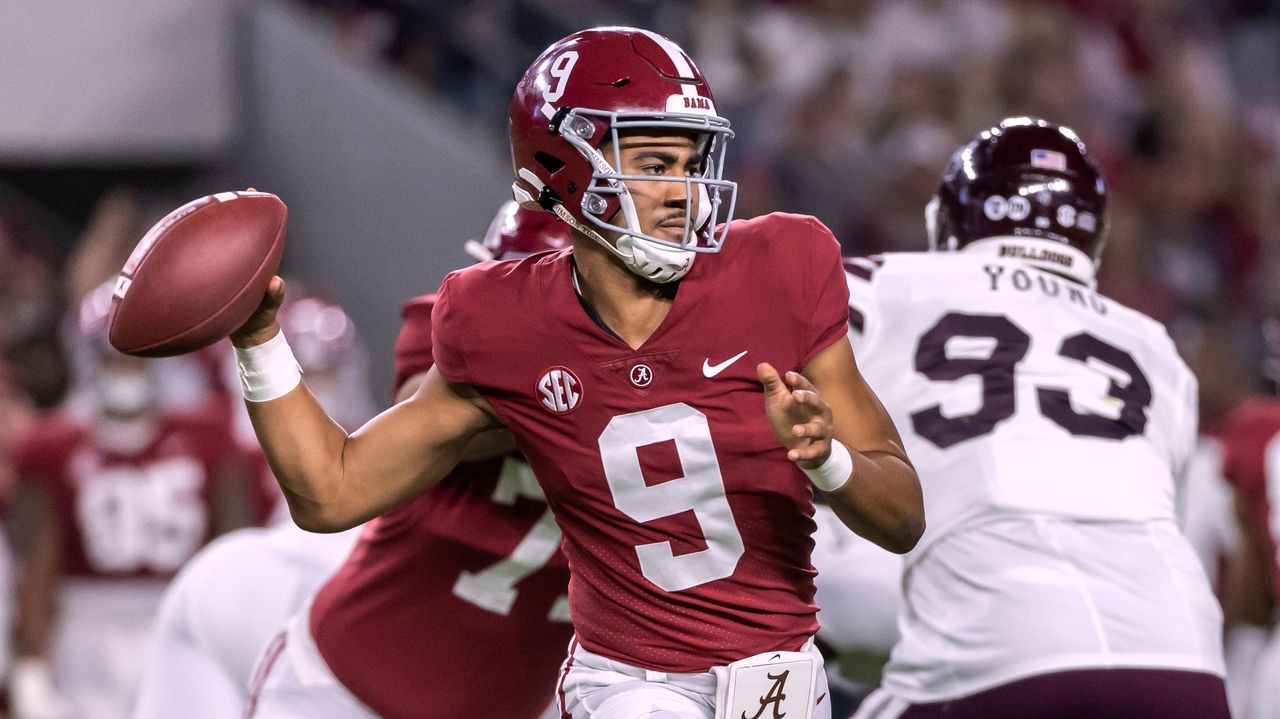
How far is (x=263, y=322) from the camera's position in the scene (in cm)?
274

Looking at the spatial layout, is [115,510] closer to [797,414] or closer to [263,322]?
[263,322]

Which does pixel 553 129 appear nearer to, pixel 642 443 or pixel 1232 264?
pixel 642 443

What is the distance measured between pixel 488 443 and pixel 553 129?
1.95 feet

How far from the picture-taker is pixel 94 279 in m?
8.55

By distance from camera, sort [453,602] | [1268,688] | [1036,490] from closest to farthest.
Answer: [1036,490] < [453,602] < [1268,688]

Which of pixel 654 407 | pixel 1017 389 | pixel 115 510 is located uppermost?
pixel 654 407

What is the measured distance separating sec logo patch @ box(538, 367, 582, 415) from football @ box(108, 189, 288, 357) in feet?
1.54

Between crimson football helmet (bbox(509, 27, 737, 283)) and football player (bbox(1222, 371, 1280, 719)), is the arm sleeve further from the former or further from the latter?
football player (bbox(1222, 371, 1280, 719))

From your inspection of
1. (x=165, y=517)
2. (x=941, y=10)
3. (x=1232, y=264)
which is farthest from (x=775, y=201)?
(x=165, y=517)

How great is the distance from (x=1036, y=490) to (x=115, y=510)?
14.2 ft

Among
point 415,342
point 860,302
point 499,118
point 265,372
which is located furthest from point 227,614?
point 499,118

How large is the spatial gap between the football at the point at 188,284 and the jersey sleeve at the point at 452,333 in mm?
297

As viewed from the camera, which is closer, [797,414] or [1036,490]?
[797,414]

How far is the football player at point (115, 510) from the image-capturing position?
258 inches
